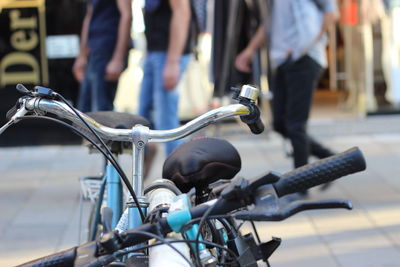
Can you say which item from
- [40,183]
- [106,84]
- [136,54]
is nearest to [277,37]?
[106,84]

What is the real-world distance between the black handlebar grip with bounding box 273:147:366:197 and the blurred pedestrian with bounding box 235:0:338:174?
150 inches

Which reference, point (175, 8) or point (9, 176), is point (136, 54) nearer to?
point (9, 176)

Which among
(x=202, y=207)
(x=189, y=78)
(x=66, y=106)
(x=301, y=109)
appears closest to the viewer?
(x=202, y=207)

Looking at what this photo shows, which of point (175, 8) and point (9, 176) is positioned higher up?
point (175, 8)

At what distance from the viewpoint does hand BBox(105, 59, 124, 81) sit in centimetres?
567

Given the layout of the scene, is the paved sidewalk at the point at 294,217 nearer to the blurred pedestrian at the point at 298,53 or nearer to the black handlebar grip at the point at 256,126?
the blurred pedestrian at the point at 298,53

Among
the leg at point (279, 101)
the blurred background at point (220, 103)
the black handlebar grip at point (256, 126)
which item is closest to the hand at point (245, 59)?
the leg at point (279, 101)

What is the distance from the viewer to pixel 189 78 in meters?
8.41

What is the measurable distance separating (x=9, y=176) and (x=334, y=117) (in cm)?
391

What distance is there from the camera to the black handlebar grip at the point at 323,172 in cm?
177

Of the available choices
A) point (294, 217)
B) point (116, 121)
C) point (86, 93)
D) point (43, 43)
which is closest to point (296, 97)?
point (294, 217)

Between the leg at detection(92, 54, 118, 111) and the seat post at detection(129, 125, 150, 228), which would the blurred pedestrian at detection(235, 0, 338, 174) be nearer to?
the leg at detection(92, 54, 118, 111)

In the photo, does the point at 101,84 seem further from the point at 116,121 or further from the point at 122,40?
the point at 116,121

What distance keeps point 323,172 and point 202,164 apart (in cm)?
87
